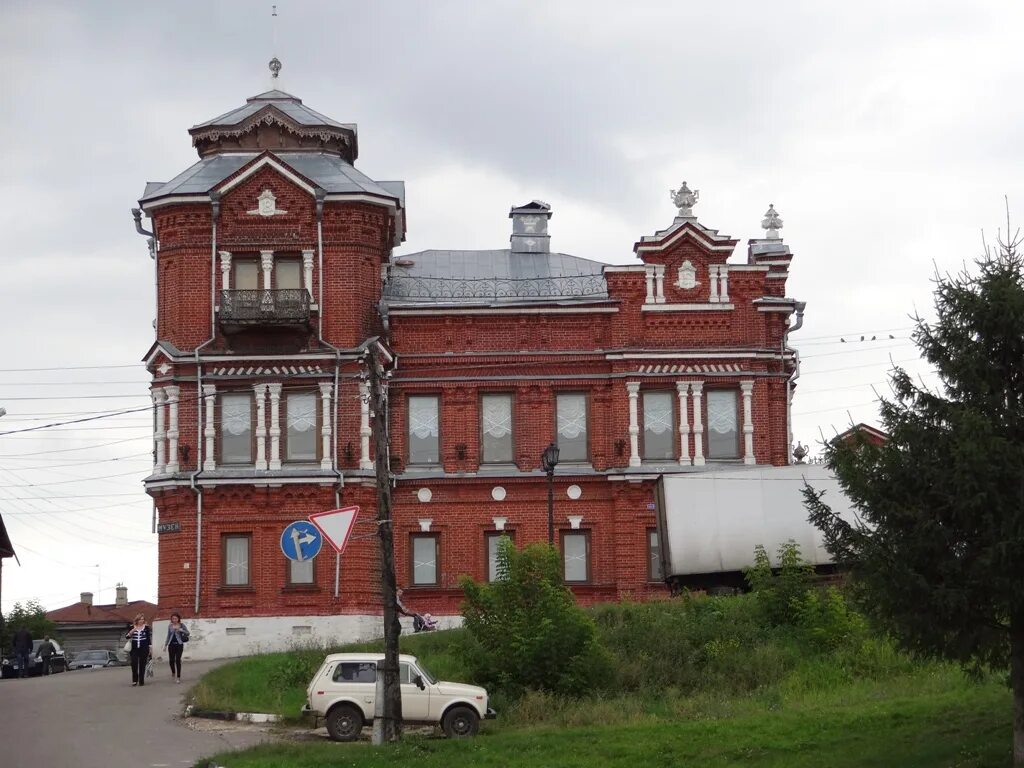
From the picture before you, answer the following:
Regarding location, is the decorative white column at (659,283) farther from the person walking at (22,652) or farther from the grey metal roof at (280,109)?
the person walking at (22,652)

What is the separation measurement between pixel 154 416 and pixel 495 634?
58.4 feet

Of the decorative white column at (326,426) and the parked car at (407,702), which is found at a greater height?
the decorative white column at (326,426)

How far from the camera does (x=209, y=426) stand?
48.4 metres

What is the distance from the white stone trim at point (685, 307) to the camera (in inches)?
1981

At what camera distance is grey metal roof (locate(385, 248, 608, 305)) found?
169 feet

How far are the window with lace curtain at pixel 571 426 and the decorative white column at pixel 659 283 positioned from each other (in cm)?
344

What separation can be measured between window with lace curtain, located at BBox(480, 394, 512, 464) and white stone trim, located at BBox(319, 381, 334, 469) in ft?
14.6

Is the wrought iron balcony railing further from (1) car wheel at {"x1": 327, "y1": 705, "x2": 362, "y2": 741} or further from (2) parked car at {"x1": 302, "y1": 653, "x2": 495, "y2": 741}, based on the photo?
(1) car wheel at {"x1": 327, "y1": 705, "x2": 362, "y2": 741}

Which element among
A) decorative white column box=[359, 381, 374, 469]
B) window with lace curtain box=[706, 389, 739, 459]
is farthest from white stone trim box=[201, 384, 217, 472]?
window with lace curtain box=[706, 389, 739, 459]

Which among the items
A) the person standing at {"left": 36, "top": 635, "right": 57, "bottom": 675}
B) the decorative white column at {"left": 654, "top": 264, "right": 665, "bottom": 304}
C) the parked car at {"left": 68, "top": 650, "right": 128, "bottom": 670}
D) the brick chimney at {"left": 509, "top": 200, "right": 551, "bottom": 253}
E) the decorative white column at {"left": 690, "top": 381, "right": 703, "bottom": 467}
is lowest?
the parked car at {"left": 68, "top": 650, "right": 128, "bottom": 670}

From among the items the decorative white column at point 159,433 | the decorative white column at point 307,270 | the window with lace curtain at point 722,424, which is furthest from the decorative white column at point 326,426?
the window with lace curtain at point 722,424

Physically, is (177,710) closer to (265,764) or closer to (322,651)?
(322,651)

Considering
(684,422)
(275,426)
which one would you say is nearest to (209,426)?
(275,426)

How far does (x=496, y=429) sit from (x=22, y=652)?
1497cm
